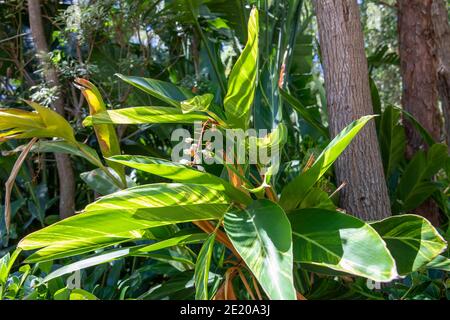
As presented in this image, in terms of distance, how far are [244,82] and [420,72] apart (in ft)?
5.70

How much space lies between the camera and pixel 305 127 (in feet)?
11.9

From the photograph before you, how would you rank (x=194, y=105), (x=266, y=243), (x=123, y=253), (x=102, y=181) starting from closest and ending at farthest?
(x=266, y=243) < (x=194, y=105) < (x=123, y=253) < (x=102, y=181)

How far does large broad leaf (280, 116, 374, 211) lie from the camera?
1732 millimetres

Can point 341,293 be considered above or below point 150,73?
below

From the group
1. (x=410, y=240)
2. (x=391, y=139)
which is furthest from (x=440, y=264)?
(x=391, y=139)

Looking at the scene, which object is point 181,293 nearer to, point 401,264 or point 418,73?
point 401,264

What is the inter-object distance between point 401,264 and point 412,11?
1.95 meters

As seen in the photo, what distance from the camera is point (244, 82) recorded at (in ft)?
6.14

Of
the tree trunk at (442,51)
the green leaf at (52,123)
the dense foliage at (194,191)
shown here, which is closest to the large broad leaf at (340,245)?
the dense foliage at (194,191)

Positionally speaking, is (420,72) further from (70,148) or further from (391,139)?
(70,148)

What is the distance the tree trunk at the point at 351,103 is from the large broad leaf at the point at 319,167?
0.44 metres


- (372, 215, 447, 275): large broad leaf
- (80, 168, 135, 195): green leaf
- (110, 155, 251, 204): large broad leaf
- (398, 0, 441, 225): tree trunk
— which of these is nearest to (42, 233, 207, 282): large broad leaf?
(110, 155, 251, 204): large broad leaf

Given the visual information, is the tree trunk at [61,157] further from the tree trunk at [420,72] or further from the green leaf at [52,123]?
the tree trunk at [420,72]

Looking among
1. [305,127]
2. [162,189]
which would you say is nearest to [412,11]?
[305,127]
